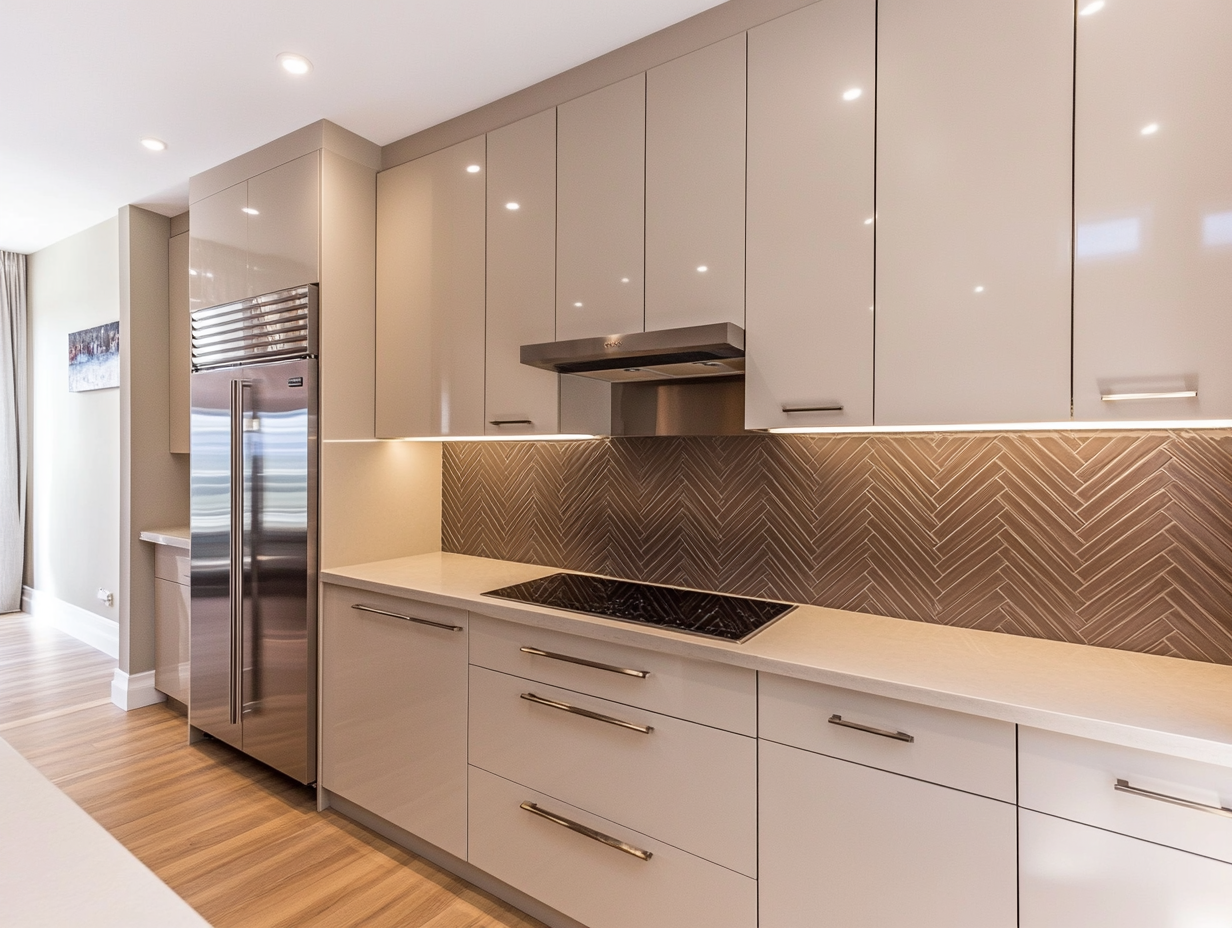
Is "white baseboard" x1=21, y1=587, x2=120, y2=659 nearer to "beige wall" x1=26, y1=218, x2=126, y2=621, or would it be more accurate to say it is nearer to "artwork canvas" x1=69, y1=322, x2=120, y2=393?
"beige wall" x1=26, y1=218, x2=126, y2=621

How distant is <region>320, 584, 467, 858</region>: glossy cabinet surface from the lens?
2152mm

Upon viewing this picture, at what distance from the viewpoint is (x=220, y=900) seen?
2.06 m

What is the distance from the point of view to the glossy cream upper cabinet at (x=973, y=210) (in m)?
1.42

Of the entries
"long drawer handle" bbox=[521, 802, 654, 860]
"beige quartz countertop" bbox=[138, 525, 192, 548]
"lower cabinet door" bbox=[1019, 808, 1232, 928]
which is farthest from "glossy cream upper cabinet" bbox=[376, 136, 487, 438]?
"lower cabinet door" bbox=[1019, 808, 1232, 928]

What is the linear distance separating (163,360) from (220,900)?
2.87 meters

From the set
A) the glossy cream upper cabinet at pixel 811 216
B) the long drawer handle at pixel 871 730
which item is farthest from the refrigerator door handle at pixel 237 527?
the long drawer handle at pixel 871 730

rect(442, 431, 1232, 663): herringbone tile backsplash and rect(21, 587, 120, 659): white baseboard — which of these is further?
rect(21, 587, 120, 659): white baseboard

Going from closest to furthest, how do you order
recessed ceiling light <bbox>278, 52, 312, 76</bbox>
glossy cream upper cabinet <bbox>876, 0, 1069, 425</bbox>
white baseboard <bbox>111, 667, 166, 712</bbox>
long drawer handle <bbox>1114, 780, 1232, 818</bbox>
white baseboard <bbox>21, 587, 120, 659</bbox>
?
long drawer handle <bbox>1114, 780, 1232, 818</bbox> < glossy cream upper cabinet <bbox>876, 0, 1069, 425</bbox> < recessed ceiling light <bbox>278, 52, 312, 76</bbox> < white baseboard <bbox>111, 667, 166, 712</bbox> < white baseboard <bbox>21, 587, 120, 659</bbox>

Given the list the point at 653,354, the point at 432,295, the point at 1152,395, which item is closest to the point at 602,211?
the point at 653,354

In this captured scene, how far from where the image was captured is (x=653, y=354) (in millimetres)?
1842

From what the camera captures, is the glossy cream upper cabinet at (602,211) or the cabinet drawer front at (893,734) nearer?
the cabinet drawer front at (893,734)

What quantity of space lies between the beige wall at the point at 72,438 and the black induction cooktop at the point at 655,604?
10.9 feet

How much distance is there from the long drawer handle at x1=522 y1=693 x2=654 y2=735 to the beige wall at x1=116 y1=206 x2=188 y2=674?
282 cm

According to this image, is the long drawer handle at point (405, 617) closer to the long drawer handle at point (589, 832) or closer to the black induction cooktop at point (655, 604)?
the black induction cooktop at point (655, 604)
